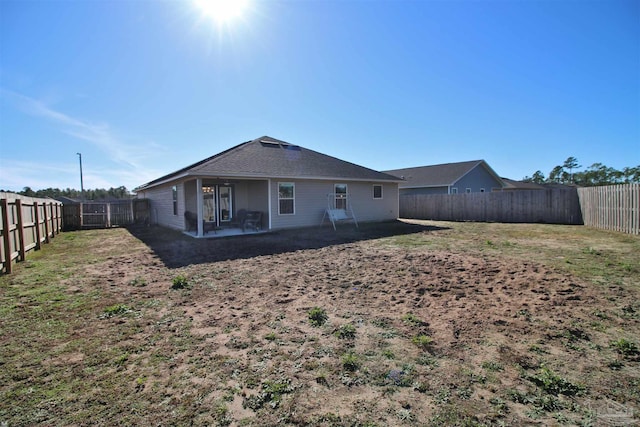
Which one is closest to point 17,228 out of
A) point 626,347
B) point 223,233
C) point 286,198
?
point 223,233

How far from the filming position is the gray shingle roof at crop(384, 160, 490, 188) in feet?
77.2

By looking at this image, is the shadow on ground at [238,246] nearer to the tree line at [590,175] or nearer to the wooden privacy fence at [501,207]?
the wooden privacy fence at [501,207]

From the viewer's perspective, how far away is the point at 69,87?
1148 cm

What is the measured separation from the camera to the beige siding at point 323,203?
13.2 meters

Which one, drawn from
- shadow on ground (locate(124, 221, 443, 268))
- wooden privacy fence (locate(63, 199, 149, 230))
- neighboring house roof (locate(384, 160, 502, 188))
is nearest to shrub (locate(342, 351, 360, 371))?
shadow on ground (locate(124, 221, 443, 268))

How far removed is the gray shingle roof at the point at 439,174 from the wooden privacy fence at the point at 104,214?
19.8 metres

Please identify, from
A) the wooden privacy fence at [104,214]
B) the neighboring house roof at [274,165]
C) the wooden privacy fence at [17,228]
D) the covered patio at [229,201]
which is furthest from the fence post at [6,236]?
the wooden privacy fence at [104,214]

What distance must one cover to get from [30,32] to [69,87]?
3.99 metres

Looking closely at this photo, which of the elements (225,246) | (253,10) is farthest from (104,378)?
(253,10)

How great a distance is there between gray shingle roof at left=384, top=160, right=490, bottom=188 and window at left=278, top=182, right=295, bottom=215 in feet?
48.2

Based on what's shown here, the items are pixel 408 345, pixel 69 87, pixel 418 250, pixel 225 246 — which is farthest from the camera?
pixel 69 87

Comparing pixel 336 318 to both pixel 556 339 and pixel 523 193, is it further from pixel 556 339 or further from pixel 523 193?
pixel 523 193

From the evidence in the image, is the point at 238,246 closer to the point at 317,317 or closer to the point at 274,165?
the point at 274,165

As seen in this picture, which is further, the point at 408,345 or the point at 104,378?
the point at 408,345
